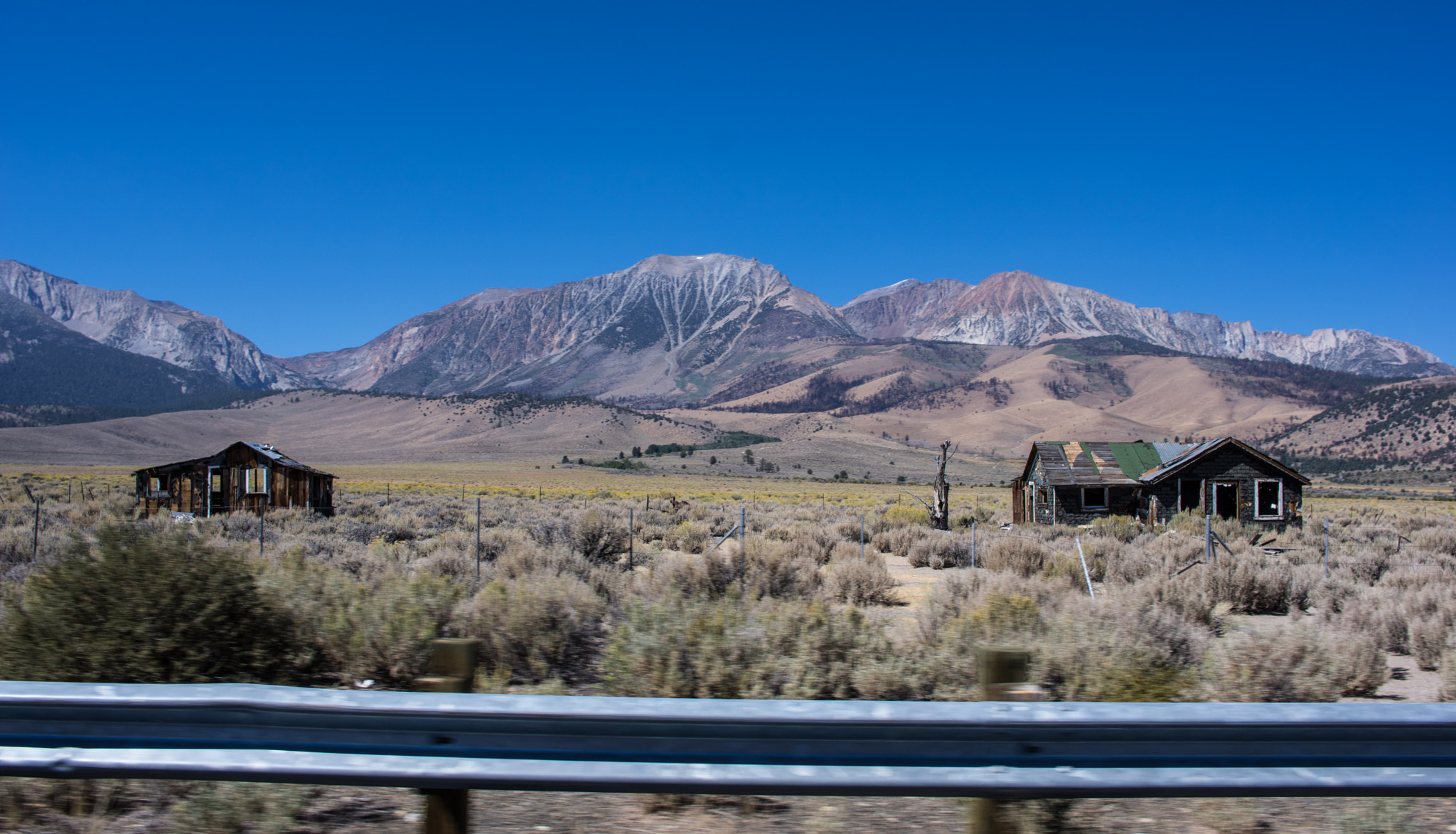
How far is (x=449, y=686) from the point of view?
3.20 m

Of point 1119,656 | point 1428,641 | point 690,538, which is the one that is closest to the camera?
point 1119,656

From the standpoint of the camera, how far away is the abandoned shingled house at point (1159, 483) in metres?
25.5

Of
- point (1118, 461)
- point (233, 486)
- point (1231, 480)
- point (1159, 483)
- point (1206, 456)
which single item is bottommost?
point (233, 486)

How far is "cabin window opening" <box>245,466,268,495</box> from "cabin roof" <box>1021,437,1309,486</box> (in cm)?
2553

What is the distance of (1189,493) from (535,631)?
81.7 ft

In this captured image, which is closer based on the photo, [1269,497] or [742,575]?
[742,575]

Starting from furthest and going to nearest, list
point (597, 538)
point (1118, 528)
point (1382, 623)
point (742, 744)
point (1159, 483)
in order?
point (1159, 483) → point (1118, 528) → point (597, 538) → point (1382, 623) → point (742, 744)

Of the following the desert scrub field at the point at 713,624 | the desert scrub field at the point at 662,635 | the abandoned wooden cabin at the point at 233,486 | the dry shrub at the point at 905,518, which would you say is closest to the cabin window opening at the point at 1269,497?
the dry shrub at the point at 905,518

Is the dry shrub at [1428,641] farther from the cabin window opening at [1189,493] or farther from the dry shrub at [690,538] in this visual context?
the cabin window opening at [1189,493]

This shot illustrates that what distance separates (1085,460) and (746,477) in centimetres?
5569

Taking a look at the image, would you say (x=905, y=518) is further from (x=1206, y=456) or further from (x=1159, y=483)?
(x=1206, y=456)

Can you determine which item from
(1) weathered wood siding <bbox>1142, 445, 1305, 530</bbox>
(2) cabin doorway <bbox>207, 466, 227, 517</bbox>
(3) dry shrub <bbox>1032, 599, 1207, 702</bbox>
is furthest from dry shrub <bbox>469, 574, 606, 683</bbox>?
(1) weathered wood siding <bbox>1142, 445, 1305, 530</bbox>

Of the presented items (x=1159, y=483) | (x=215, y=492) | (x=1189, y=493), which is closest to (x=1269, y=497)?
(x=1189, y=493)

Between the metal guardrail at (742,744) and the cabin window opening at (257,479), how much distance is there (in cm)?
2635
